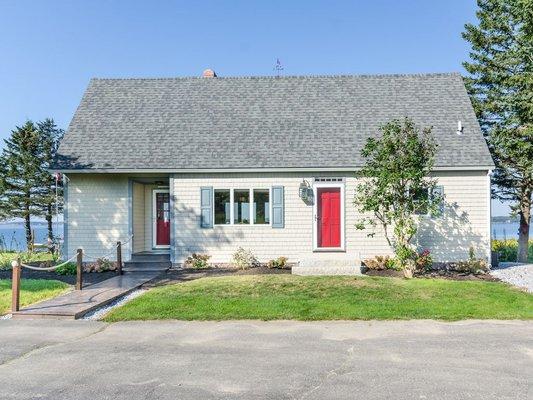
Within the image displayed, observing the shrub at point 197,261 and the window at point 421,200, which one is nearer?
the window at point 421,200

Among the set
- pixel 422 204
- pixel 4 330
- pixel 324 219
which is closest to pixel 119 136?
pixel 324 219

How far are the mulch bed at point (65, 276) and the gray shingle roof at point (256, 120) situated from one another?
3.34 m

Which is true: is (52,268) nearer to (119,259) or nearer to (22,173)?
(119,259)

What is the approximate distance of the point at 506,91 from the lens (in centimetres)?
1933

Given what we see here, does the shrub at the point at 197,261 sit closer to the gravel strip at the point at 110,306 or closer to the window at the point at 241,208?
the window at the point at 241,208

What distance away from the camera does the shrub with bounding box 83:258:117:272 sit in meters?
14.2

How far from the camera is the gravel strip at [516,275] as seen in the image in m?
11.4

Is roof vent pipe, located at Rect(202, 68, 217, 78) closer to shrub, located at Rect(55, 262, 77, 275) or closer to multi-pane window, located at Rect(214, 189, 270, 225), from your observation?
multi-pane window, located at Rect(214, 189, 270, 225)

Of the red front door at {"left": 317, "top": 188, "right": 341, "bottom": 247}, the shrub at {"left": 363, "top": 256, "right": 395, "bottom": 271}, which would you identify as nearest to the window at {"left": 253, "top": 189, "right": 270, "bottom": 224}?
the red front door at {"left": 317, "top": 188, "right": 341, "bottom": 247}

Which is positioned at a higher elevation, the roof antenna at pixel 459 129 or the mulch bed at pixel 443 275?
the roof antenna at pixel 459 129

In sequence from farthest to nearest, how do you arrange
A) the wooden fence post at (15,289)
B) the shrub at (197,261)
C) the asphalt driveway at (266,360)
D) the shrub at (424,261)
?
the shrub at (197,261) → the shrub at (424,261) → the wooden fence post at (15,289) → the asphalt driveway at (266,360)

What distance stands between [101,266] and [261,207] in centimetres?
539

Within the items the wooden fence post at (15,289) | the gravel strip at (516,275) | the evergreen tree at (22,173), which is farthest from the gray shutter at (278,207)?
the evergreen tree at (22,173)

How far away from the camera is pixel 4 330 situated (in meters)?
7.66
